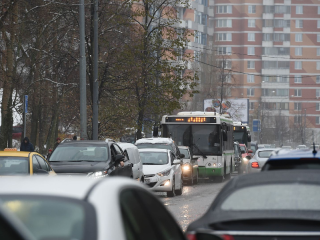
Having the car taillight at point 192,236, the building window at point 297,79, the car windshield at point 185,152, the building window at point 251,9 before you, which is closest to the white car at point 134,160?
the car windshield at point 185,152

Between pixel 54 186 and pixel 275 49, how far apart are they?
464 ft

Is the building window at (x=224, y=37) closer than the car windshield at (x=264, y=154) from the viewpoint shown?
No

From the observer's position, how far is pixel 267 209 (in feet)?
19.6

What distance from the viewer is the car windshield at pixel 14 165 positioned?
14.7 m

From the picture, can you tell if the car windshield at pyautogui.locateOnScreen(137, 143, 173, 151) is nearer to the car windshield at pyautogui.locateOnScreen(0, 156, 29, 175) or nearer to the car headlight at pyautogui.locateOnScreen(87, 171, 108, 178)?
the car headlight at pyautogui.locateOnScreen(87, 171, 108, 178)

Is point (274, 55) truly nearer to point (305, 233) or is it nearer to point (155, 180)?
point (155, 180)

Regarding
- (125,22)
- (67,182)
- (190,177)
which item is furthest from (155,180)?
(67,182)

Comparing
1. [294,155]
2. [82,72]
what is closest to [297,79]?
[82,72]

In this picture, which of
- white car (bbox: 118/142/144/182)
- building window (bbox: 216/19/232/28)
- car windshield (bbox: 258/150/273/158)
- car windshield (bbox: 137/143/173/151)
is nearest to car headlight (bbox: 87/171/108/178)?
white car (bbox: 118/142/144/182)

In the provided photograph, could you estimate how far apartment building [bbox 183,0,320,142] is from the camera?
141125 mm

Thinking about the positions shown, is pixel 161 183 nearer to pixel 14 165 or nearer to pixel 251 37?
pixel 14 165

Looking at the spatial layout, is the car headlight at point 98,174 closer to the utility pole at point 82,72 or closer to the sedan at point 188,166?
the utility pole at point 82,72

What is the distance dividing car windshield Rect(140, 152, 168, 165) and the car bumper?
47.6 inches

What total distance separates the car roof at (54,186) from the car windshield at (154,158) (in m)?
19.3
